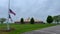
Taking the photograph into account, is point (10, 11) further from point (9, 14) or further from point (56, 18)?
point (56, 18)

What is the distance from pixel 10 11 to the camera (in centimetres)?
2928

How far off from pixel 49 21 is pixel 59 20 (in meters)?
27.6

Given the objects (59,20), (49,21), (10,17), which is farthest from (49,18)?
(10,17)

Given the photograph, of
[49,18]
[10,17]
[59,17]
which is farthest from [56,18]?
[10,17]

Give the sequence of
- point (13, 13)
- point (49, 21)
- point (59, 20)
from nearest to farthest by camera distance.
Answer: point (13, 13), point (49, 21), point (59, 20)

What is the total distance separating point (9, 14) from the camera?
29625mm

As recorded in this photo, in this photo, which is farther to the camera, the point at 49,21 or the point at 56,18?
the point at 56,18

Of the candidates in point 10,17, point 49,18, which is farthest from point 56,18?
point 10,17

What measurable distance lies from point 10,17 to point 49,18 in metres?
72.3

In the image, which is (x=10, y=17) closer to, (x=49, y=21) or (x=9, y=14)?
(x=9, y=14)

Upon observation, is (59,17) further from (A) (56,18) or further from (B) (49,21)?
(B) (49,21)

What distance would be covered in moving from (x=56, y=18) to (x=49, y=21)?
29088 millimetres

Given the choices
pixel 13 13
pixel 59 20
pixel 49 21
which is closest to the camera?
pixel 13 13

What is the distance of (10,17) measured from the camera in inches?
1170
